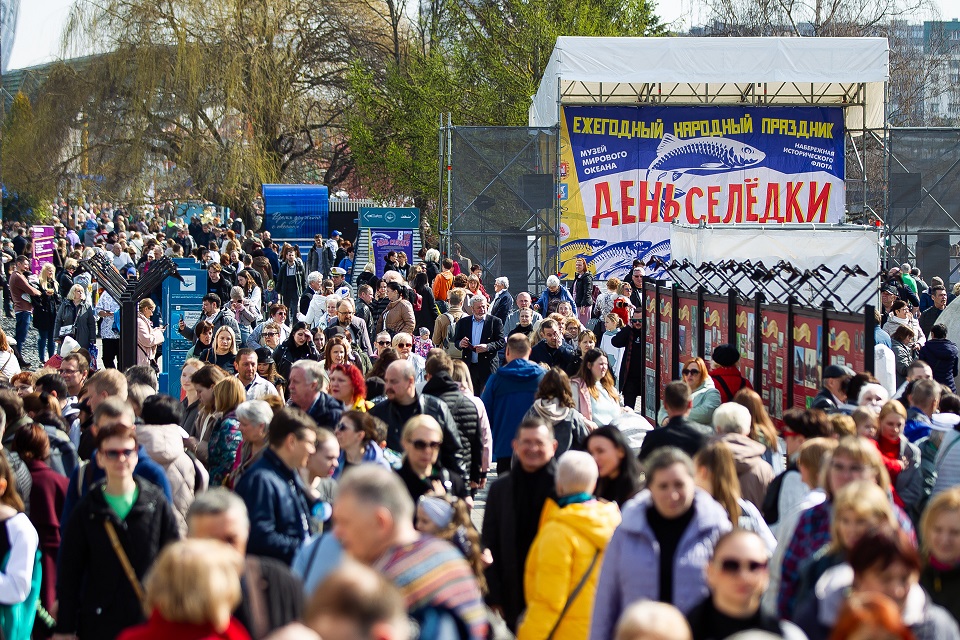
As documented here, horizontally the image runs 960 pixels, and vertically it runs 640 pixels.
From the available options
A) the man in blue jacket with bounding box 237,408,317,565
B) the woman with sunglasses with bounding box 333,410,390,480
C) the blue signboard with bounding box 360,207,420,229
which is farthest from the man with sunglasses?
the blue signboard with bounding box 360,207,420,229

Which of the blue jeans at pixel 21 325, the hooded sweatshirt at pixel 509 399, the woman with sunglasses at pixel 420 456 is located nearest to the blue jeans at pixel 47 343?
the blue jeans at pixel 21 325

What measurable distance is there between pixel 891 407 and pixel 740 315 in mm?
5455

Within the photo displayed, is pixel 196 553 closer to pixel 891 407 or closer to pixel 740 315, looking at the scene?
pixel 891 407

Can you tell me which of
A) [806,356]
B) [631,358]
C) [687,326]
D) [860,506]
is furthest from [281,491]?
[631,358]

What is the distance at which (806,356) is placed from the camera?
11.5 m

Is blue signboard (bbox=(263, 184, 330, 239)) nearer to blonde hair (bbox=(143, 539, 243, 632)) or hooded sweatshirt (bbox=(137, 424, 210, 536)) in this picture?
hooded sweatshirt (bbox=(137, 424, 210, 536))

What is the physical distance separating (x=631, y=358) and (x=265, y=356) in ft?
16.9

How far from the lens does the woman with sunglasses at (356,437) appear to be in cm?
685

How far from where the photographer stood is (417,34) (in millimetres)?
42750

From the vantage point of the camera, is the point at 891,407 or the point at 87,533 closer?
the point at 87,533

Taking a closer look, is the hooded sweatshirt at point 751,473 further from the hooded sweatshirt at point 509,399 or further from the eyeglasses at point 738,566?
the hooded sweatshirt at point 509,399

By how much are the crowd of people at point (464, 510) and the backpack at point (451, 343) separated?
2.76m

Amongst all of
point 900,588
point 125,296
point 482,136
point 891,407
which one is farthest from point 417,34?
point 900,588

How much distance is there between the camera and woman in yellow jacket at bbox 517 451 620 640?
5266 mm
